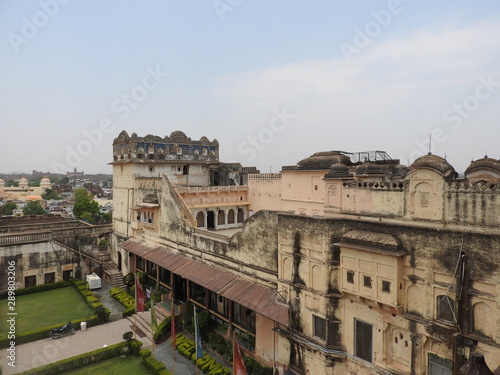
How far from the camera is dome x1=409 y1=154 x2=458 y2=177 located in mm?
11008

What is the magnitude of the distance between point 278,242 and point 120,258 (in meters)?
22.2

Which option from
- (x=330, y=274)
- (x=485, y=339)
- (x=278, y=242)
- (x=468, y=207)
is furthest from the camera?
(x=278, y=242)

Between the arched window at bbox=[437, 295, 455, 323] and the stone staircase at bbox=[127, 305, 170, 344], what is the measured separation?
1625cm

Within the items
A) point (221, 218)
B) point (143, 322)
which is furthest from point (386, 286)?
point (221, 218)

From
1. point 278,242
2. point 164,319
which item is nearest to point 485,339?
point 278,242

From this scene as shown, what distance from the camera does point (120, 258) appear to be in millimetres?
32781

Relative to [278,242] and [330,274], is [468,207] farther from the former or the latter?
[278,242]

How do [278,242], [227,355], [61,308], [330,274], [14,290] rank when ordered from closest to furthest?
[330,274]
[278,242]
[227,355]
[61,308]
[14,290]

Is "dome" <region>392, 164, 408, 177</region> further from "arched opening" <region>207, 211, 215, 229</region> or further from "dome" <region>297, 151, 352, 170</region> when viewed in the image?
"arched opening" <region>207, 211, 215, 229</region>

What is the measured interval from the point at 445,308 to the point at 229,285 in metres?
10.1

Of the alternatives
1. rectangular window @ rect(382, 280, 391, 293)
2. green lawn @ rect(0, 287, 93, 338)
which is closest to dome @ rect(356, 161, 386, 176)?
rectangular window @ rect(382, 280, 391, 293)

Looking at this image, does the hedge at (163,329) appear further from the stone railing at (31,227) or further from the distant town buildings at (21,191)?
the distant town buildings at (21,191)

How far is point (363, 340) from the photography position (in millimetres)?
13000

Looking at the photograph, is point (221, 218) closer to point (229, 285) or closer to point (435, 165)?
point (229, 285)
